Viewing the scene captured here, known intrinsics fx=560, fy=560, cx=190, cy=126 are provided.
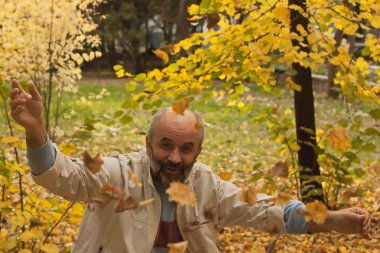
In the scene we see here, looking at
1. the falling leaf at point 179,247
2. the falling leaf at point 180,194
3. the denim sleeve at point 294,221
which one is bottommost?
the denim sleeve at point 294,221

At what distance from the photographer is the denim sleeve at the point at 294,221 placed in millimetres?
2386

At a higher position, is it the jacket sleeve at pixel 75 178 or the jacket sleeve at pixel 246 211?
the jacket sleeve at pixel 75 178

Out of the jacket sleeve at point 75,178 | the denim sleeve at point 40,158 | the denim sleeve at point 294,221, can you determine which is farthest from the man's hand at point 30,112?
the denim sleeve at point 294,221

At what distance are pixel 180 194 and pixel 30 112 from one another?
0.70 metres

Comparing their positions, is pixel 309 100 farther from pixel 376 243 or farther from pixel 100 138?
pixel 100 138

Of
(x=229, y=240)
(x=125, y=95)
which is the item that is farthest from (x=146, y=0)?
(x=229, y=240)

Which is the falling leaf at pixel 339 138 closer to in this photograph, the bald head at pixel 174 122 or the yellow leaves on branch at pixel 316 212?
→ the bald head at pixel 174 122

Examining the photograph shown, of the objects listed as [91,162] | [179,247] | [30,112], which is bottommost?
[179,247]

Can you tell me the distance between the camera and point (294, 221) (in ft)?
7.88

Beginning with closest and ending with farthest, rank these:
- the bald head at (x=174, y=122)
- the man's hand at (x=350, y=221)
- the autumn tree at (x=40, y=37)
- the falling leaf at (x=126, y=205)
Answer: the falling leaf at (x=126, y=205)
the man's hand at (x=350, y=221)
the bald head at (x=174, y=122)
the autumn tree at (x=40, y=37)

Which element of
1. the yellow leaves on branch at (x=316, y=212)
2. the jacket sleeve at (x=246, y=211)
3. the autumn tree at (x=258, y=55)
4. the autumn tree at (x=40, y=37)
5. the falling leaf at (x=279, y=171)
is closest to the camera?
the yellow leaves on branch at (x=316, y=212)

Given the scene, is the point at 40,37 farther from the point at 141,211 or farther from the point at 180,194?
the point at 180,194

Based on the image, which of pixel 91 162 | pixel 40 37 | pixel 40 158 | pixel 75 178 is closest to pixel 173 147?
pixel 75 178

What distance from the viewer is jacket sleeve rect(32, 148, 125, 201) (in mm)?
2137
